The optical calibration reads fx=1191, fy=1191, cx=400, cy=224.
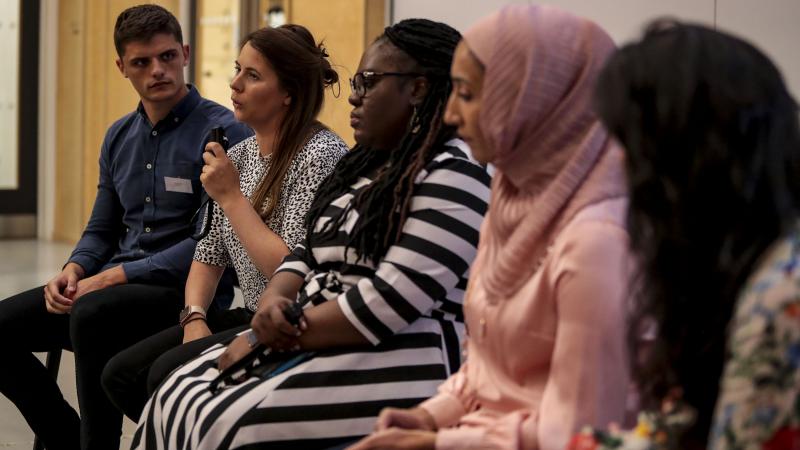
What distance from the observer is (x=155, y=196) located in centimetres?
383

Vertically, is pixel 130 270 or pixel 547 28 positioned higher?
pixel 547 28

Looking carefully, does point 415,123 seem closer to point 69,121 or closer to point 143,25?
point 143,25

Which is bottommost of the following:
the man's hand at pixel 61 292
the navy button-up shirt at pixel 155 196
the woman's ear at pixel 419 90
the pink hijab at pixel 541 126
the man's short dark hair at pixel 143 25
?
the man's hand at pixel 61 292

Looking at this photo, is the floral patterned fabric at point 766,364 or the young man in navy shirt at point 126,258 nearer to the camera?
the floral patterned fabric at point 766,364

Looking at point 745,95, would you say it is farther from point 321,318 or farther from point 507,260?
point 321,318

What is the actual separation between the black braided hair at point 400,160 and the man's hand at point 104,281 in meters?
1.03

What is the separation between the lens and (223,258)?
3510mm

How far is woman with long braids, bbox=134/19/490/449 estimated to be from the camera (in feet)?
8.19

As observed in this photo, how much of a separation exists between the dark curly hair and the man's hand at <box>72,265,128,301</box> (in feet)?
8.22

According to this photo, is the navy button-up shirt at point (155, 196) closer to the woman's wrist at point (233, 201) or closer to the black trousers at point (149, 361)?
the black trousers at point (149, 361)

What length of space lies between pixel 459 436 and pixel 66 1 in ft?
33.1

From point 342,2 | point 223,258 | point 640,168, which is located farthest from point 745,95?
point 342,2

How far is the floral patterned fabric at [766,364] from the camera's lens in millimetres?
1221

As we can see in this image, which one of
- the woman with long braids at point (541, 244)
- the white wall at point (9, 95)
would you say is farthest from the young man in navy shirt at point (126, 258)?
the white wall at point (9, 95)
